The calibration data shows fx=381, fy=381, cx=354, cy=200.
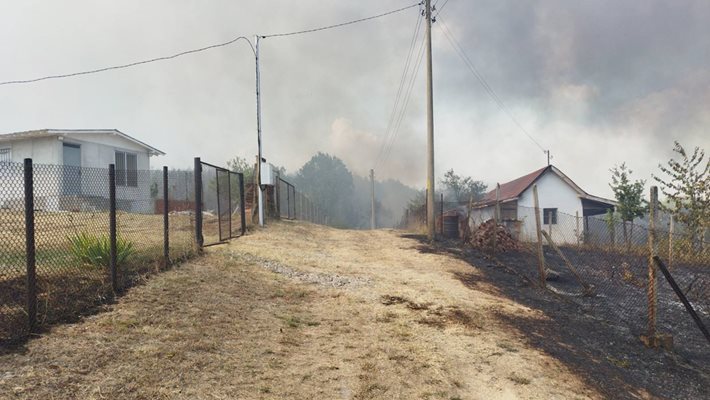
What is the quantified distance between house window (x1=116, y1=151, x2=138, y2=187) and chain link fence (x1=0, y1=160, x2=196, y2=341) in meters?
12.7

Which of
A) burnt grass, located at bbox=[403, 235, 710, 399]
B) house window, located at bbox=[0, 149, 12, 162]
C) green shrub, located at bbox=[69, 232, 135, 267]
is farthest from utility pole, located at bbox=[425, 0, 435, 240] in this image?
house window, located at bbox=[0, 149, 12, 162]

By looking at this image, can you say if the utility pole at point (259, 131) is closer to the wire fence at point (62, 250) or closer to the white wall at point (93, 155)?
the white wall at point (93, 155)

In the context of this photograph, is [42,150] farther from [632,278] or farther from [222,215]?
[632,278]

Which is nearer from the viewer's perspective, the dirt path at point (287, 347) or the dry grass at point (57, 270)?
the dirt path at point (287, 347)

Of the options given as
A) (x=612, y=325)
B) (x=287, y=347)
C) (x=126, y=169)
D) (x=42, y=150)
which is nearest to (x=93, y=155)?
(x=126, y=169)

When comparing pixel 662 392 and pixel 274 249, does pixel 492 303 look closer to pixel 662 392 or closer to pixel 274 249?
pixel 662 392

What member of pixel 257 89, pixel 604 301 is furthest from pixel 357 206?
pixel 604 301

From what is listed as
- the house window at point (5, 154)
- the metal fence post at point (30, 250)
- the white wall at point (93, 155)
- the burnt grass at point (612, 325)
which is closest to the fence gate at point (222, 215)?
the white wall at point (93, 155)

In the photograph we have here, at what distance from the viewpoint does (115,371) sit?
134 inches

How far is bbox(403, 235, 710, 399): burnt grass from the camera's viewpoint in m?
4.60

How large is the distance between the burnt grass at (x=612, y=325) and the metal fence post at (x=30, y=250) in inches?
232

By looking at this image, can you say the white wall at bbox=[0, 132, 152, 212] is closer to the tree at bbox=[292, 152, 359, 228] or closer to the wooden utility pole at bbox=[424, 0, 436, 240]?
the wooden utility pole at bbox=[424, 0, 436, 240]

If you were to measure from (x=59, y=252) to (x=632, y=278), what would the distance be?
42.3ft

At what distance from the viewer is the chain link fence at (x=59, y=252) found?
13.6ft
